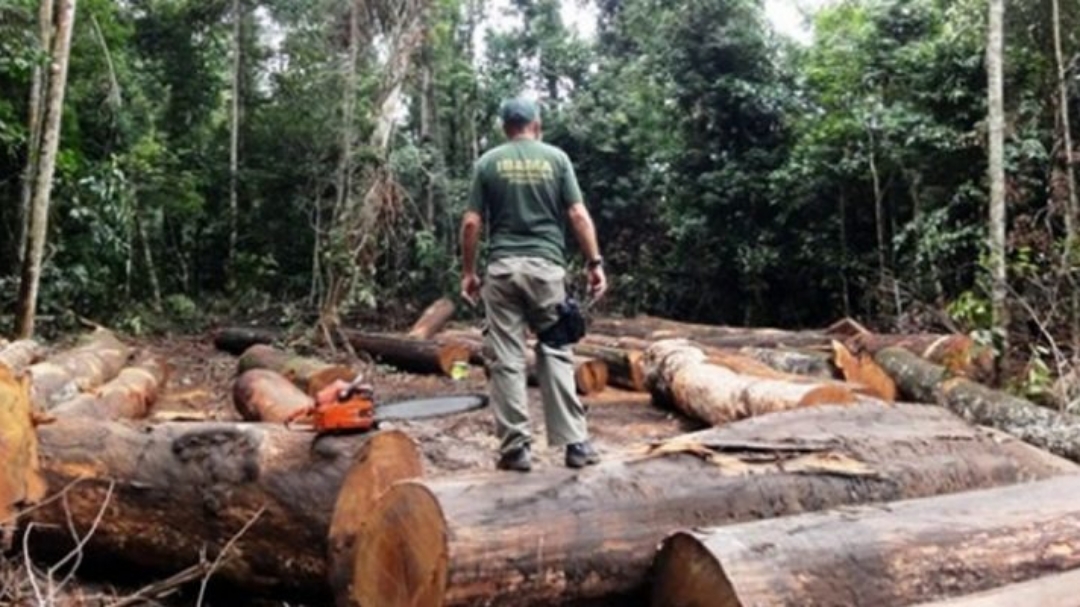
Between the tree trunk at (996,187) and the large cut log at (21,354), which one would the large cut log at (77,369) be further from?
the tree trunk at (996,187)

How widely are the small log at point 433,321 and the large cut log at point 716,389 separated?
4.82 meters

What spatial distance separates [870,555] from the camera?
3.15m

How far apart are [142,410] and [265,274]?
10.0 m

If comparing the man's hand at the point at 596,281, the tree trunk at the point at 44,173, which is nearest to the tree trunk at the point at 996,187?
the man's hand at the point at 596,281

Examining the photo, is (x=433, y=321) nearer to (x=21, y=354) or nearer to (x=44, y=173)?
(x=44, y=173)

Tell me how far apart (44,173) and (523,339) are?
734cm

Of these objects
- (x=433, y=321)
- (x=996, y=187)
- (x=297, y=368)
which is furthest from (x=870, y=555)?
(x=433, y=321)

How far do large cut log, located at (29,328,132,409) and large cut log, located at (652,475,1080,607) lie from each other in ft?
14.4

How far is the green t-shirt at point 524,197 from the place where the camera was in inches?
162

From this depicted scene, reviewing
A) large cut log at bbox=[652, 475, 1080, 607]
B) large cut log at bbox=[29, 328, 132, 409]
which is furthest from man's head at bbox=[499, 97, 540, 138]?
large cut log at bbox=[29, 328, 132, 409]

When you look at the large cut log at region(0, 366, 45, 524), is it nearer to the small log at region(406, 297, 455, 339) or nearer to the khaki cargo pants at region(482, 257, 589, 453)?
the khaki cargo pants at region(482, 257, 589, 453)

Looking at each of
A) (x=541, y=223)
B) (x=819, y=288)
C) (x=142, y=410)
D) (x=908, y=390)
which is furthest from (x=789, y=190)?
(x=541, y=223)

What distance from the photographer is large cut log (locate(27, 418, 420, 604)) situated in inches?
155

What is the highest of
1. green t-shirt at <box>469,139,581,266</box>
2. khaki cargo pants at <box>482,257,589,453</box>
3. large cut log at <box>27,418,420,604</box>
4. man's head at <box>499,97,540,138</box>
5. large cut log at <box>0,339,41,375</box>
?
man's head at <box>499,97,540,138</box>
